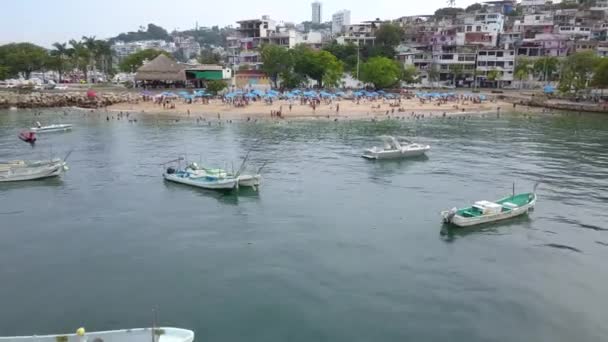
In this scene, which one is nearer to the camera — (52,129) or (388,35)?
(52,129)

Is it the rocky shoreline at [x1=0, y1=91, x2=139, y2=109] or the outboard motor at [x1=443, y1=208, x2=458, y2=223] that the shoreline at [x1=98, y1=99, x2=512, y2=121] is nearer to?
the rocky shoreline at [x1=0, y1=91, x2=139, y2=109]

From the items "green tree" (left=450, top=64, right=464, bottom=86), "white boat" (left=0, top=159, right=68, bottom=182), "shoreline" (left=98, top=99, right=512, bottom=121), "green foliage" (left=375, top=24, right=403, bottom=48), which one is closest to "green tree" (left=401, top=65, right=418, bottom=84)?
"green tree" (left=450, top=64, right=464, bottom=86)

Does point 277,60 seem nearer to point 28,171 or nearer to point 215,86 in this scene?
point 215,86

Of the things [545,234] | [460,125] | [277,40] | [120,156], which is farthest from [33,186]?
[277,40]

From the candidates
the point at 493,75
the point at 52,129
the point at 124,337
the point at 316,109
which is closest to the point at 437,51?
the point at 493,75

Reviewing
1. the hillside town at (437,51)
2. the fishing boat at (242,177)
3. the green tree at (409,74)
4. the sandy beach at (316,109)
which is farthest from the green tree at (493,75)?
the fishing boat at (242,177)
